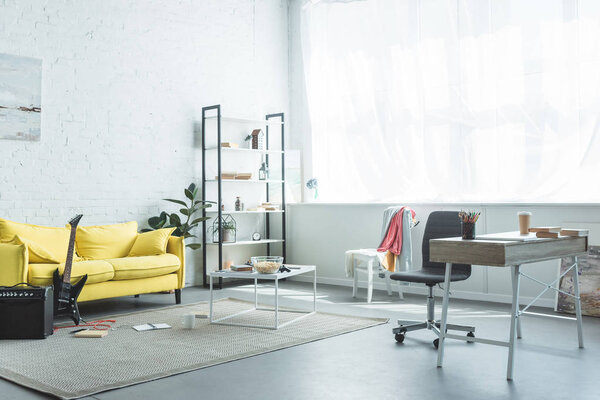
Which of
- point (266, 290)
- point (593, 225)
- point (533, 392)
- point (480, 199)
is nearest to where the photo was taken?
point (533, 392)

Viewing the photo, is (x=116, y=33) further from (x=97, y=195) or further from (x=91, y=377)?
(x=91, y=377)

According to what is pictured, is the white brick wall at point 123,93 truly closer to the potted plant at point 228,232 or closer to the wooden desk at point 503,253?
the potted plant at point 228,232

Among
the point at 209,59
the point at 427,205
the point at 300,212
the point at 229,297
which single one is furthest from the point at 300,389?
the point at 209,59

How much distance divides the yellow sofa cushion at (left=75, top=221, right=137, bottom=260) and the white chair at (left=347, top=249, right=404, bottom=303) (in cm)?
221

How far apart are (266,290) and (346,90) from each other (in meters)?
2.56

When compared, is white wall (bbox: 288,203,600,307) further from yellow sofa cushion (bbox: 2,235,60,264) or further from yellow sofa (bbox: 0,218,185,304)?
yellow sofa cushion (bbox: 2,235,60,264)

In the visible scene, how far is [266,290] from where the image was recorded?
6629 millimetres

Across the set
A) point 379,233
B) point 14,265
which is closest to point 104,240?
point 14,265

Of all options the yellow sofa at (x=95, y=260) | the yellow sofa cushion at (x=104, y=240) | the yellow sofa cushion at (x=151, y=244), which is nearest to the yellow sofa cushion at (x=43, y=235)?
the yellow sofa at (x=95, y=260)

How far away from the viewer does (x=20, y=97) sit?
5586 millimetres

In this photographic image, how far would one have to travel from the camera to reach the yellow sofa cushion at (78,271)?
4.74 meters

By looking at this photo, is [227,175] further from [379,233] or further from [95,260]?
[95,260]

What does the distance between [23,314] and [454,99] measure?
443cm

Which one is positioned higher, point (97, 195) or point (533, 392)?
point (97, 195)
